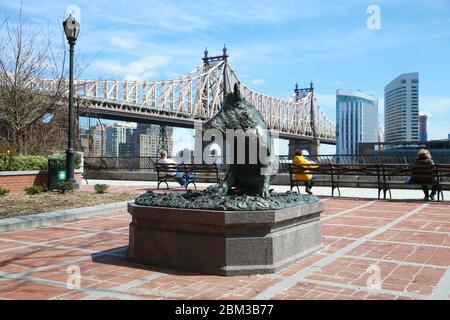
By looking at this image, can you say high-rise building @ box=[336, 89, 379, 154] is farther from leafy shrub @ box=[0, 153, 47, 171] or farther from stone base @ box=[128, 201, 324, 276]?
stone base @ box=[128, 201, 324, 276]

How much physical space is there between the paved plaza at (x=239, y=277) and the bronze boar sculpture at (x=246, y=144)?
112cm

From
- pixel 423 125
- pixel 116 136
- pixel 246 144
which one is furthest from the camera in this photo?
pixel 423 125

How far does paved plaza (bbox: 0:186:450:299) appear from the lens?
3.77 metres

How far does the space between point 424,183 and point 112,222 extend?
7.47 m

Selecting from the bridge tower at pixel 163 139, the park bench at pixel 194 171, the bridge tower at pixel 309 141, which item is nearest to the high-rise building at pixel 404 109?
the bridge tower at pixel 309 141

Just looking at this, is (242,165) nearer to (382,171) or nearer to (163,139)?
(382,171)

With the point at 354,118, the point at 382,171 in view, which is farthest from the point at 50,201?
the point at 354,118

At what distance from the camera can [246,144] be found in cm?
527

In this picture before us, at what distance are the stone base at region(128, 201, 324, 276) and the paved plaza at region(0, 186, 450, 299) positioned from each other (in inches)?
5.0

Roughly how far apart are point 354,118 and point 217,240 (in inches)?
4481

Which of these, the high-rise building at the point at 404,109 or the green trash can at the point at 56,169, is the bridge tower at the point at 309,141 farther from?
the green trash can at the point at 56,169
